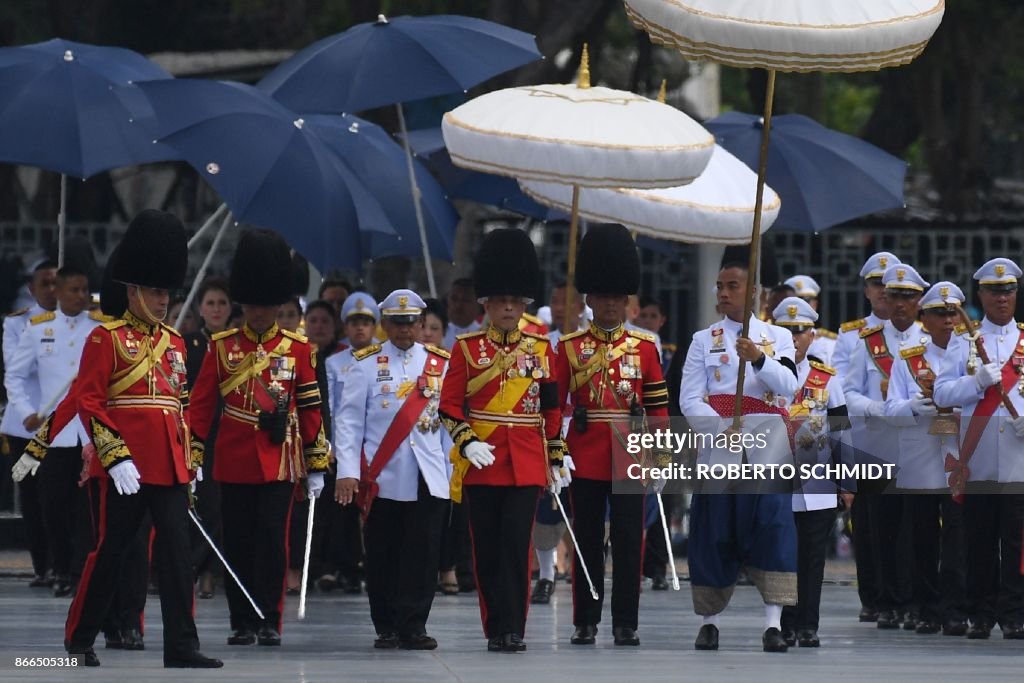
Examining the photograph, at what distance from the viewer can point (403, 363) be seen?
1281cm

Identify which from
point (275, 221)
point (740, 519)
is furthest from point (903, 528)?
point (275, 221)

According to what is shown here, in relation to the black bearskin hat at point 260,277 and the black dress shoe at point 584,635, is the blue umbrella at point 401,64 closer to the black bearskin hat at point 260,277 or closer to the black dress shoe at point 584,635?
the black bearskin hat at point 260,277

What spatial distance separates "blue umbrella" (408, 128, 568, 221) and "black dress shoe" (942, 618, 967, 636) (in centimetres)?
434

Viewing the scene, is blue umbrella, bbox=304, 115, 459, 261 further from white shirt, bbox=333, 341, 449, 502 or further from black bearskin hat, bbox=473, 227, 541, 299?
black bearskin hat, bbox=473, 227, 541, 299

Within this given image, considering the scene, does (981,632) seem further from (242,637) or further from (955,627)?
(242,637)

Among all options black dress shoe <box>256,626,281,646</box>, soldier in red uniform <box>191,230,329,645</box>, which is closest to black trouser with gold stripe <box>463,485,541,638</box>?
soldier in red uniform <box>191,230,329,645</box>

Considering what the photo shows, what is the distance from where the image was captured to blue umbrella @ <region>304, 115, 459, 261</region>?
1527cm

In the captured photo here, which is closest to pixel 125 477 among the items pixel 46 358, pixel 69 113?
pixel 69 113

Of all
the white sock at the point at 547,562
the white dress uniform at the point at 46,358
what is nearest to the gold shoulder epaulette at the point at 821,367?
the white sock at the point at 547,562

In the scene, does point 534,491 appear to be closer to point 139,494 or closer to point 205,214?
point 139,494

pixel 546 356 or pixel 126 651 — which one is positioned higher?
pixel 546 356

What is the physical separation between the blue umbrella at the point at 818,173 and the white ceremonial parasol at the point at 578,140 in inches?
142

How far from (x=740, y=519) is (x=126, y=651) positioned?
3.12 meters

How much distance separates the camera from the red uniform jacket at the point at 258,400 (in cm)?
1169
